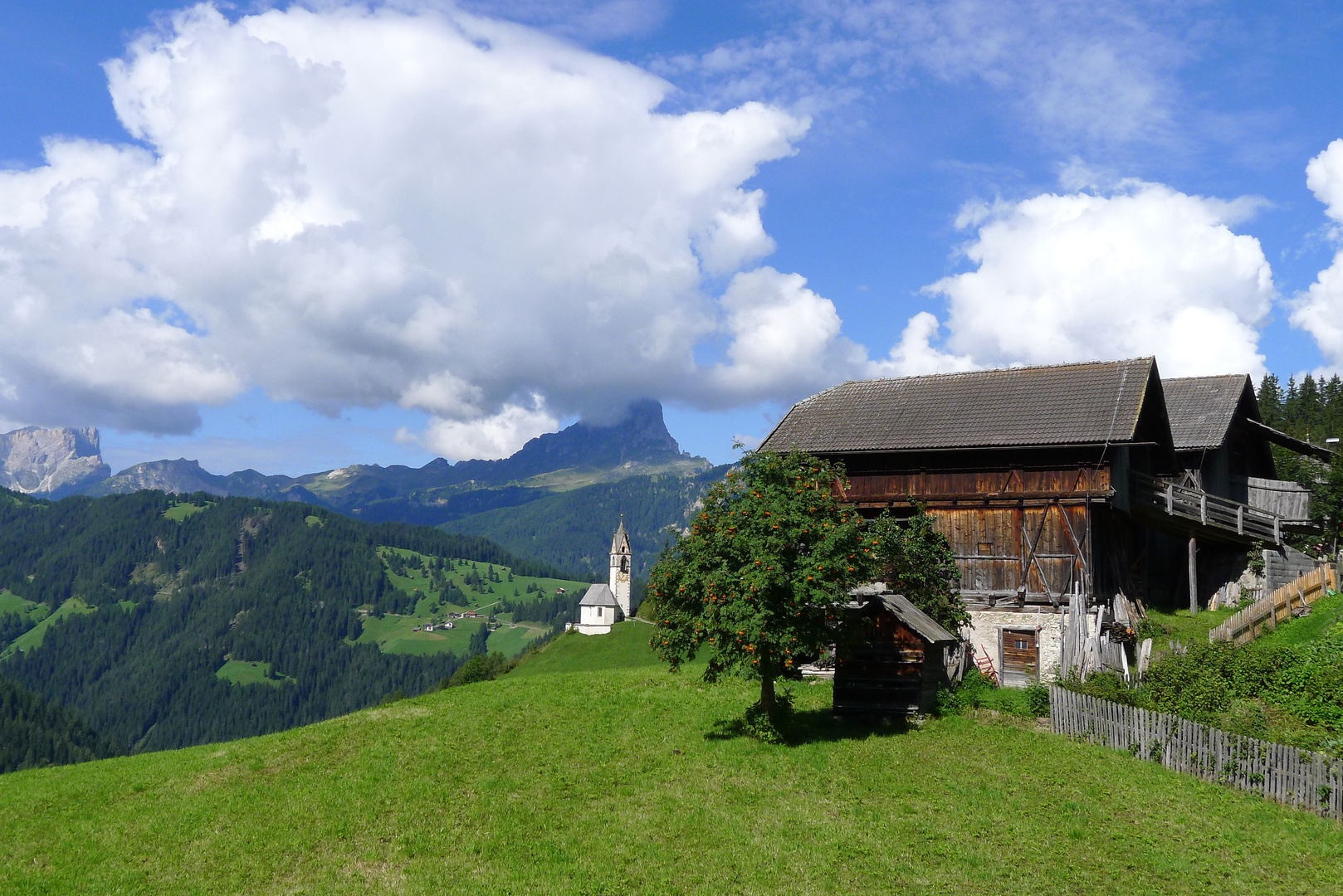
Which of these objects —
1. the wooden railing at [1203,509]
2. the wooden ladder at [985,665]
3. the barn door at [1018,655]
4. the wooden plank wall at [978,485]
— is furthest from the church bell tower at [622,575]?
the barn door at [1018,655]

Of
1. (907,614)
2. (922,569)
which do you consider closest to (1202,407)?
(922,569)

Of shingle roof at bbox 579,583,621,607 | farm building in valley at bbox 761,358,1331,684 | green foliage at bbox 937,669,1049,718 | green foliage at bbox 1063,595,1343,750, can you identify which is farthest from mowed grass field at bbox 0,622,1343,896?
shingle roof at bbox 579,583,621,607

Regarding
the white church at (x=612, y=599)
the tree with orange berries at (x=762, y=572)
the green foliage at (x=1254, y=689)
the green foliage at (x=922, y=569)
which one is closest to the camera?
the green foliage at (x=1254, y=689)

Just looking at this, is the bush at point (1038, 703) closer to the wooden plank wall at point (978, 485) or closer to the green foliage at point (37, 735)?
the wooden plank wall at point (978, 485)

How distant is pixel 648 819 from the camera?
18.9 metres

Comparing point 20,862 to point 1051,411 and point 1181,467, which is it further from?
point 1181,467

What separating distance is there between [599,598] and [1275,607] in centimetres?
14321

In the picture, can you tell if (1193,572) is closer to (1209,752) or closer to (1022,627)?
(1022,627)

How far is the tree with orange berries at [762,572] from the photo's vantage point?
22281 mm

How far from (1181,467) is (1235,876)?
34967 mm

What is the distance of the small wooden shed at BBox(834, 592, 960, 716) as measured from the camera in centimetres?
2622

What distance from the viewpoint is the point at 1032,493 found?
110ft

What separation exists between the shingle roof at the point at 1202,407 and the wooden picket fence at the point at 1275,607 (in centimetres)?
1168

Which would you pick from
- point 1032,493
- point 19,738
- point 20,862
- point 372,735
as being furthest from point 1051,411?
point 19,738
